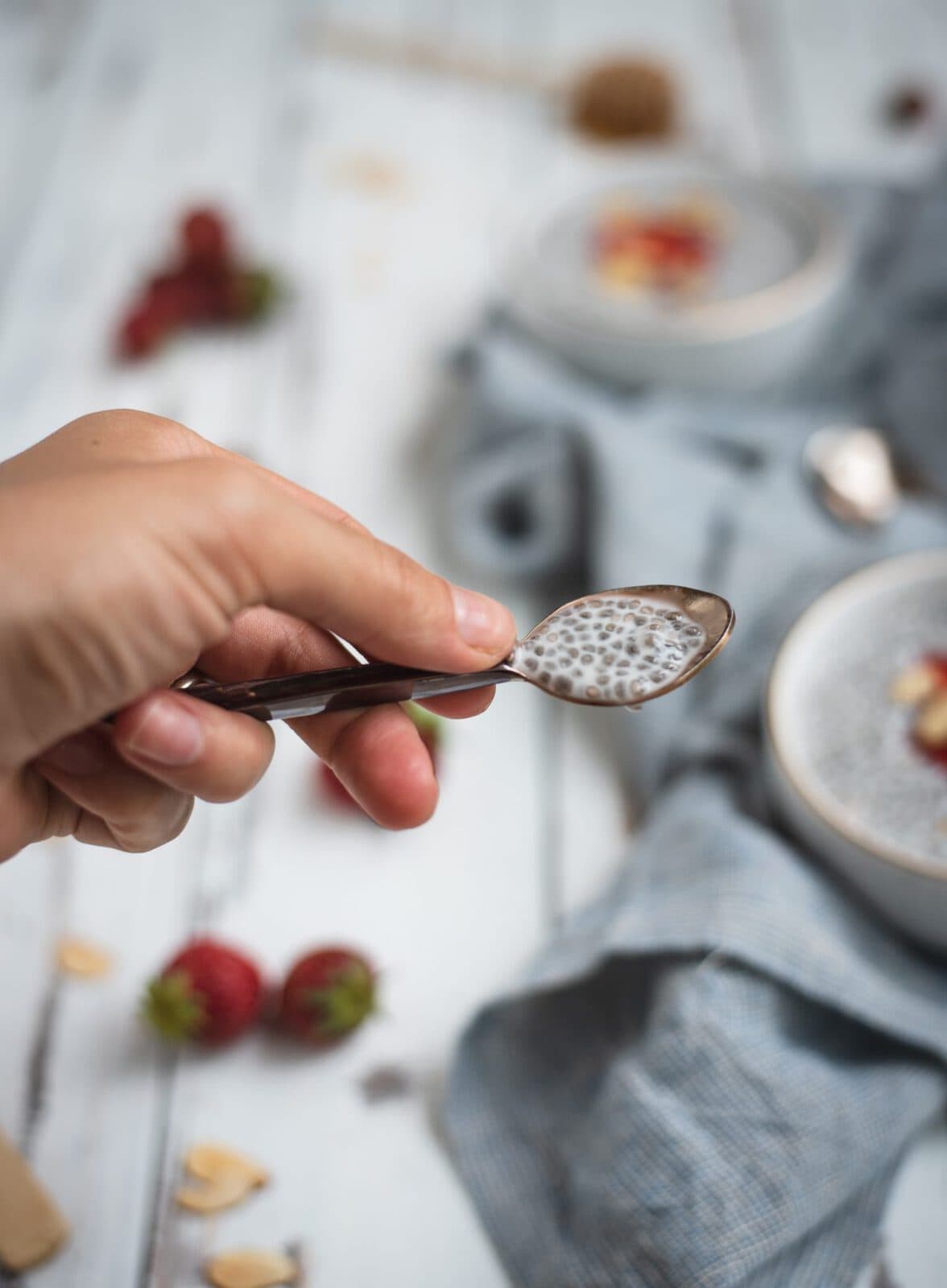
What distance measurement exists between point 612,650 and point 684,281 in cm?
68

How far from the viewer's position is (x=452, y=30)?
1.72 meters

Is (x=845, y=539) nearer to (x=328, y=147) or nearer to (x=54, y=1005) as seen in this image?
(x=54, y=1005)

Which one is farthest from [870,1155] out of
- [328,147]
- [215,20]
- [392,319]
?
[215,20]

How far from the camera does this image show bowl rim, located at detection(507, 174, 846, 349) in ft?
3.42

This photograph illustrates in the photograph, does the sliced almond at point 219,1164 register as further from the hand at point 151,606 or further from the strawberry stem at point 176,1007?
the hand at point 151,606

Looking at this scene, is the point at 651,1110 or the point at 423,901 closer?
the point at 651,1110

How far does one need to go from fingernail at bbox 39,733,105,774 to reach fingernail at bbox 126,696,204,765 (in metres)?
0.06

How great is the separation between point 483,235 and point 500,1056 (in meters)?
0.96

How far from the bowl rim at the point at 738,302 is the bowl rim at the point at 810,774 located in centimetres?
25

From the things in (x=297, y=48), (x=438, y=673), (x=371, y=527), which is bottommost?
(x=371, y=527)

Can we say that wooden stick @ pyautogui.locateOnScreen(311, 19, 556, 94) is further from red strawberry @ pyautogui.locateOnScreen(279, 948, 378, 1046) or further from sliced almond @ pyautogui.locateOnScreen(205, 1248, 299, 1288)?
sliced almond @ pyautogui.locateOnScreen(205, 1248, 299, 1288)

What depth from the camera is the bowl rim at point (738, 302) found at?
3.42 ft

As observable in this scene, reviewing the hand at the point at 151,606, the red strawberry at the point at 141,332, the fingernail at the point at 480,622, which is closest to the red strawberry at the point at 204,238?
the red strawberry at the point at 141,332

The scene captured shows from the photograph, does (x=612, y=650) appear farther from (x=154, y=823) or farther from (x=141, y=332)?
(x=141, y=332)
